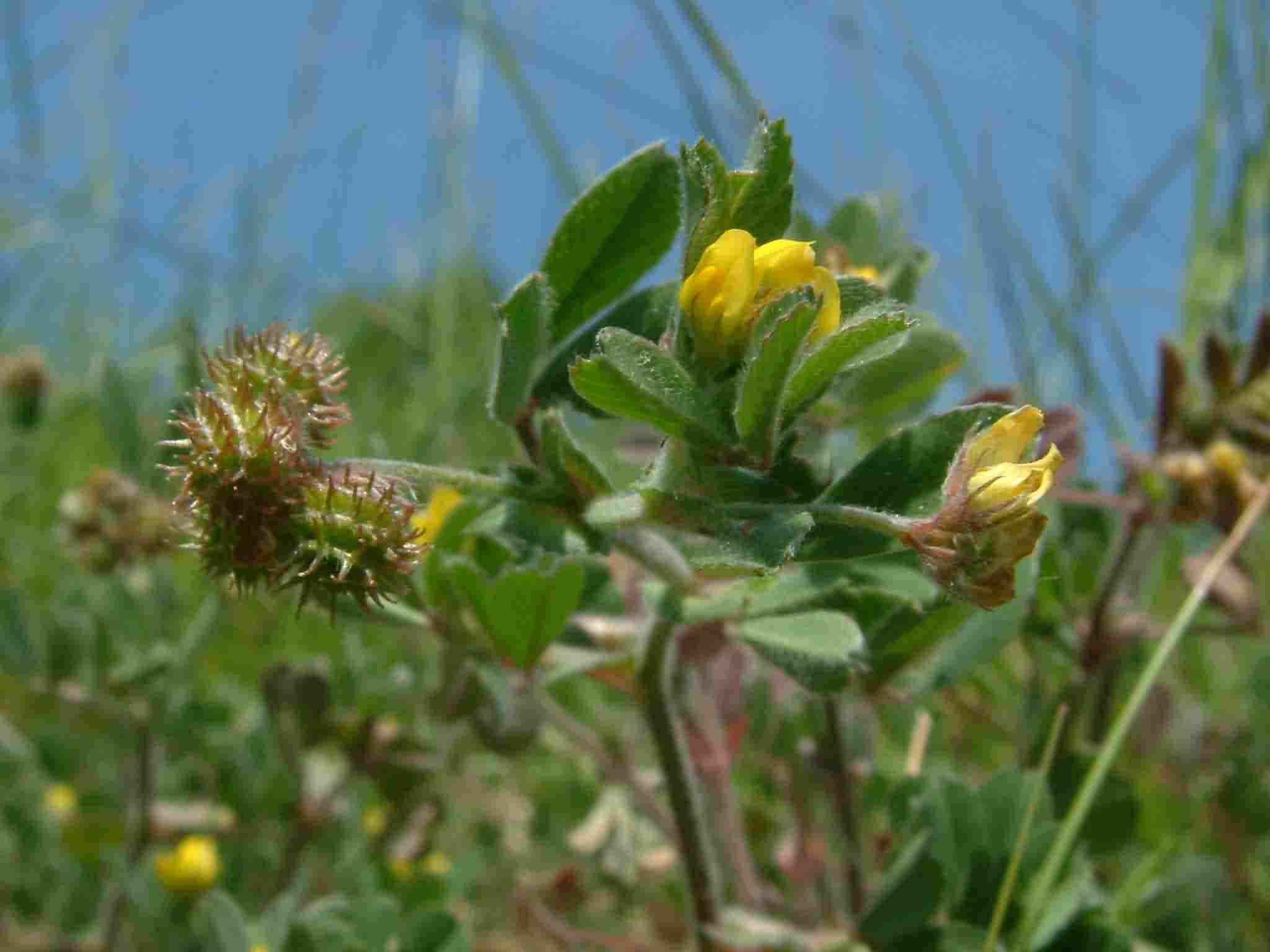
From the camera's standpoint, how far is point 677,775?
98 cm

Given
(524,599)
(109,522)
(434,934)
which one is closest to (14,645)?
(109,522)

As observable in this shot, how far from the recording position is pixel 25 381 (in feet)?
7.66

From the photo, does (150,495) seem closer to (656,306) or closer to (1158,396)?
(656,306)

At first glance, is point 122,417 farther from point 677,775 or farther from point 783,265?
point 783,265

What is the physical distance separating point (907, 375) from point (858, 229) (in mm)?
165

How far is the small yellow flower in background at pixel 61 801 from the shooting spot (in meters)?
1.95

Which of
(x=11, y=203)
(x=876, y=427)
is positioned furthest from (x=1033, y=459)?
(x=11, y=203)

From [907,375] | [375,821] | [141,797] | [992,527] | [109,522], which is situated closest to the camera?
[992,527]

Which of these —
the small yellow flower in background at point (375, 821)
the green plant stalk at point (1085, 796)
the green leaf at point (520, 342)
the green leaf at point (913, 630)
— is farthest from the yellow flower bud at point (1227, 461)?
the small yellow flower in background at point (375, 821)

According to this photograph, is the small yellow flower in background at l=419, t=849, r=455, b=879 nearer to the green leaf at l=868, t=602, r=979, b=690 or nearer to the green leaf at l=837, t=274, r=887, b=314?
the green leaf at l=868, t=602, r=979, b=690

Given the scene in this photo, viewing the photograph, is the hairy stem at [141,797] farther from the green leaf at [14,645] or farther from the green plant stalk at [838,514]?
the green plant stalk at [838,514]

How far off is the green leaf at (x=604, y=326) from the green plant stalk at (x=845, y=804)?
0.43 m

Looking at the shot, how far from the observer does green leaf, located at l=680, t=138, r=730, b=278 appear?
0.71m

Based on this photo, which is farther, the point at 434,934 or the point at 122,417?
the point at 122,417
